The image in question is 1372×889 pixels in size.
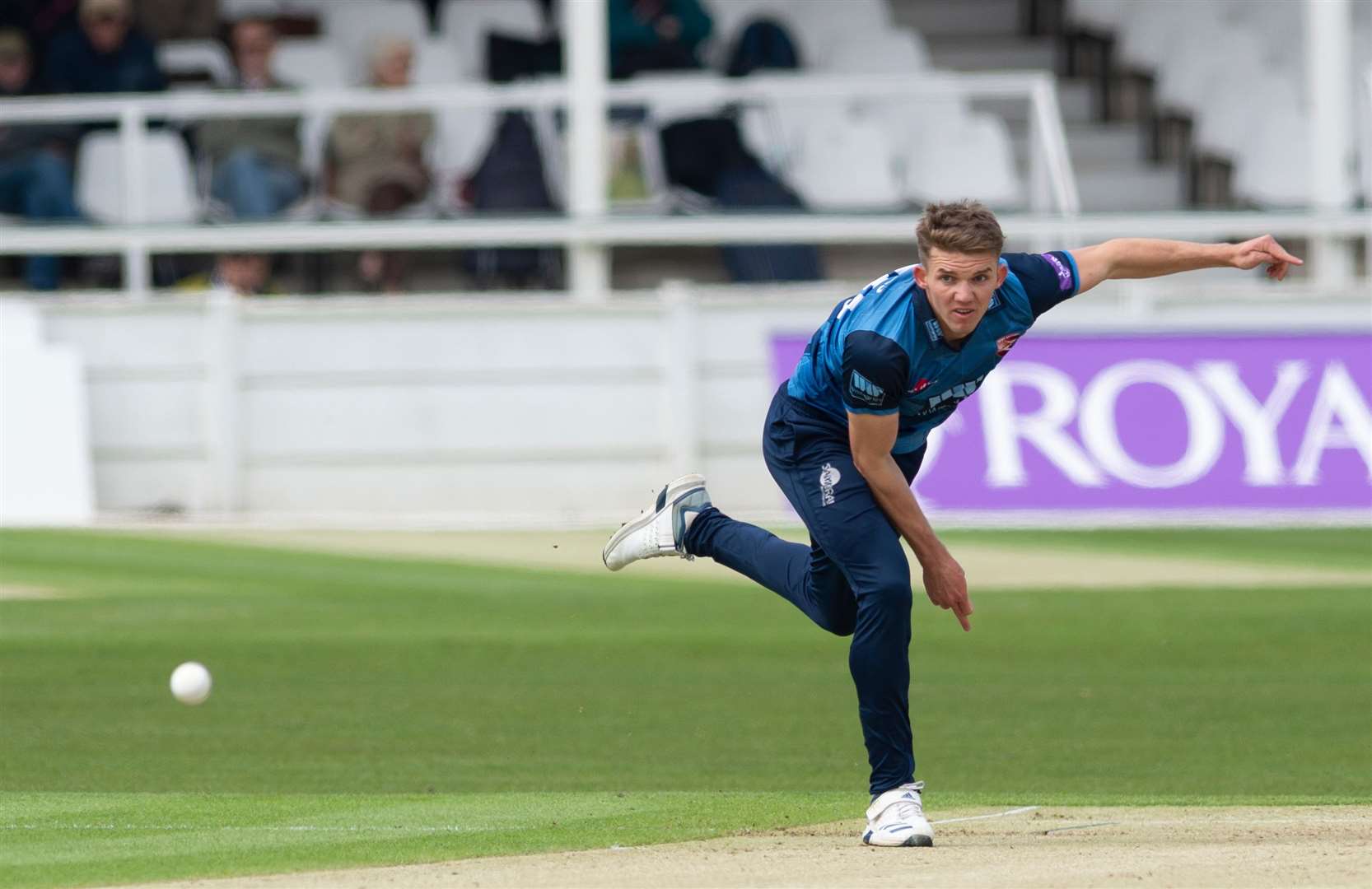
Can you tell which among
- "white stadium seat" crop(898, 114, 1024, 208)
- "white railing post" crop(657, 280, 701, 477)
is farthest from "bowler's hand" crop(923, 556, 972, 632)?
"white stadium seat" crop(898, 114, 1024, 208)

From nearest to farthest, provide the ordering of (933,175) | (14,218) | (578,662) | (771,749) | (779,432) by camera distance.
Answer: (779,432), (771,749), (578,662), (14,218), (933,175)

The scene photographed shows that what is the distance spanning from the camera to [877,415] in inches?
Result: 247

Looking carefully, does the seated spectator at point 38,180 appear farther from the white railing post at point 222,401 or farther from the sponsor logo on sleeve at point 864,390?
the sponsor logo on sleeve at point 864,390

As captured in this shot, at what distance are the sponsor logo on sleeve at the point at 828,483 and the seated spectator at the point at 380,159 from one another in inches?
438

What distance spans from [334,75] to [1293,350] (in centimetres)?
823

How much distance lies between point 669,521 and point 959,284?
187cm

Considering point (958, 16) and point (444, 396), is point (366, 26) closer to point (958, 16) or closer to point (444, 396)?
point (444, 396)

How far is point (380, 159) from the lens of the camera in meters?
17.3

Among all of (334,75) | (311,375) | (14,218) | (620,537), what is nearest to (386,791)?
(620,537)

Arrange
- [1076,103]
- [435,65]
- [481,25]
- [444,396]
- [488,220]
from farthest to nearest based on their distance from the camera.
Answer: [1076,103] → [481,25] → [435,65] → [488,220] → [444,396]

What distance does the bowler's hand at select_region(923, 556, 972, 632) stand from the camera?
641 cm

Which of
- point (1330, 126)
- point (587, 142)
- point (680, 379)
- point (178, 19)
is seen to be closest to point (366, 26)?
point (178, 19)

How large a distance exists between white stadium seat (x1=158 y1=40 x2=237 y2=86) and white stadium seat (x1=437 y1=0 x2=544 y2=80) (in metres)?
1.94

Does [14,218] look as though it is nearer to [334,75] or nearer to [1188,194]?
[334,75]
